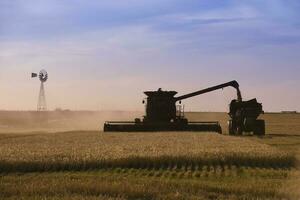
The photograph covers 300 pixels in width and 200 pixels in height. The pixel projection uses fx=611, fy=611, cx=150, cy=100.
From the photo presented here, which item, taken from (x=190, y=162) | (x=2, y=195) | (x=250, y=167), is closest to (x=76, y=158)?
(x=190, y=162)

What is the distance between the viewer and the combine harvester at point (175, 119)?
48375 mm

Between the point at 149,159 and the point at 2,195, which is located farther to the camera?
the point at 149,159

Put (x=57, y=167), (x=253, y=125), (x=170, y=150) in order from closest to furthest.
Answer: (x=57, y=167)
(x=170, y=150)
(x=253, y=125)

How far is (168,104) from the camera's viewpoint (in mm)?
49375

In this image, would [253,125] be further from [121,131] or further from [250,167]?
[250,167]

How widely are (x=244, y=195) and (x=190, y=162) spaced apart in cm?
925

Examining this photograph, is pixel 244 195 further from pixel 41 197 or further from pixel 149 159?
pixel 149 159

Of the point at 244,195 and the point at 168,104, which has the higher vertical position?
the point at 168,104

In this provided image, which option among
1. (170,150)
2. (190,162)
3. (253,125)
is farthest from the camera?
(253,125)

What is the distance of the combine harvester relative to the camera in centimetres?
4838

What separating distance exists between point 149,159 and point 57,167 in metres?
3.61

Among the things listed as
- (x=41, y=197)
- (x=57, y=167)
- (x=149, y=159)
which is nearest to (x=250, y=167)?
(x=149, y=159)

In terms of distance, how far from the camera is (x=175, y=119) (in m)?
49.4

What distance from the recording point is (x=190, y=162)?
78.1 ft
